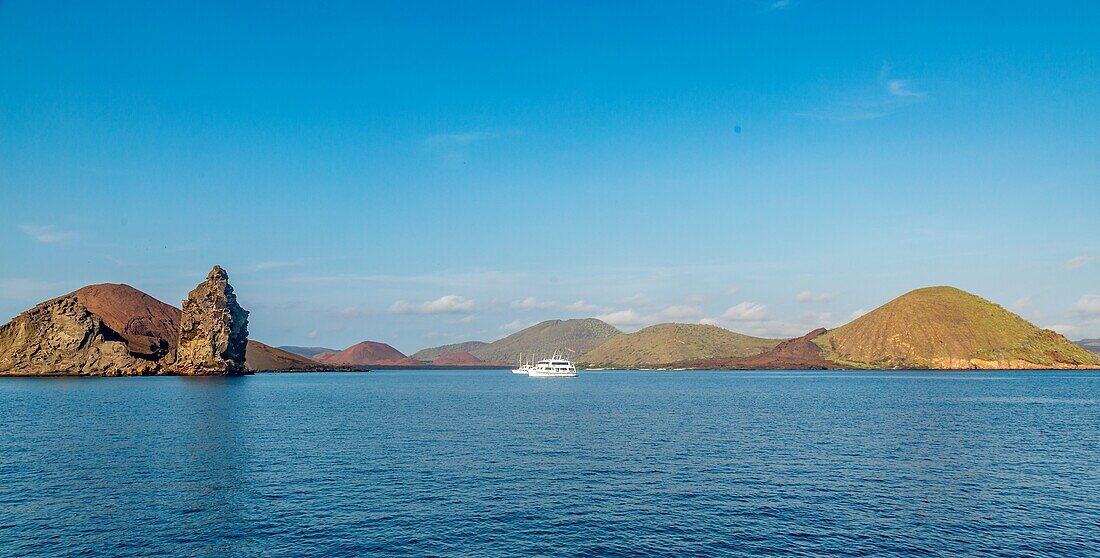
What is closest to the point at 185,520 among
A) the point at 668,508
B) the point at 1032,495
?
the point at 668,508

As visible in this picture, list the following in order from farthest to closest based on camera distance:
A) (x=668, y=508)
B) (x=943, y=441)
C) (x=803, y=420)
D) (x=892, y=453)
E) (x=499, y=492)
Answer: (x=803, y=420), (x=943, y=441), (x=892, y=453), (x=499, y=492), (x=668, y=508)

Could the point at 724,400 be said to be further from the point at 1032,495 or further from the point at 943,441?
the point at 1032,495

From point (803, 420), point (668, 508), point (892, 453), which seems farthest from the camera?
point (803, 420)

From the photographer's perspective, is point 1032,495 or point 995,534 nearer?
point 995,534

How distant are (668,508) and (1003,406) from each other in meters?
122

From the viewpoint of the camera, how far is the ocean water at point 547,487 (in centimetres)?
3916

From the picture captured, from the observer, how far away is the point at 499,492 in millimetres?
50719

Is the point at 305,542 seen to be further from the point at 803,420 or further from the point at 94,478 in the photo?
the point at 803,420

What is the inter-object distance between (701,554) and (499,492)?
18.9 meters

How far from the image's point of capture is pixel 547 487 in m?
52.7

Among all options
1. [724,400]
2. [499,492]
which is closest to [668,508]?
[499,492]

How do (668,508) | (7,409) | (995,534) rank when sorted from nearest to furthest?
(995,534)
(668,508)
(7,409)

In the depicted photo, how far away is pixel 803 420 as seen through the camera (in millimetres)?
103250

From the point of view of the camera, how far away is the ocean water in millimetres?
39156
